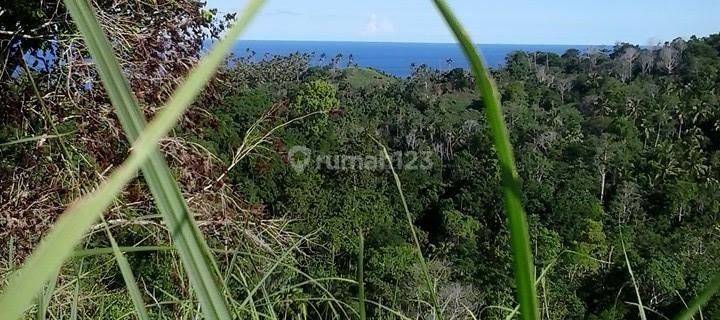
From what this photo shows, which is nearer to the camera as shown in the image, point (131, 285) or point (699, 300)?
point (699, 300)

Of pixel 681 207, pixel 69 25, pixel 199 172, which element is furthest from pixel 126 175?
pixel 681 207

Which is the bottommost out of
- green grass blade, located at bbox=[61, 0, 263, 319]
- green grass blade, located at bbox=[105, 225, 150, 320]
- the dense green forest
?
the dense green forest

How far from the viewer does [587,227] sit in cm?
2697

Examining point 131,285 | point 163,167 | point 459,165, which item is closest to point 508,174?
point 163,167

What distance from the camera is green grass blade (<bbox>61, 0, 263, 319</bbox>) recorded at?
195mm

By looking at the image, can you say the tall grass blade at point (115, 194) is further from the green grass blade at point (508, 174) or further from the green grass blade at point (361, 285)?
the green grass blade at point (361, 285)

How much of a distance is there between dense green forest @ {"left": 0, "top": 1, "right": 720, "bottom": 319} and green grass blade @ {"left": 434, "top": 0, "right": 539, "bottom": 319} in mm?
246

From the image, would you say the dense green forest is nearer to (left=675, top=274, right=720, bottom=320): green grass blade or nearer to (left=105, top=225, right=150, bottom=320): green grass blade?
(left=105, top=225, right=150, bottom=320): green grass blade

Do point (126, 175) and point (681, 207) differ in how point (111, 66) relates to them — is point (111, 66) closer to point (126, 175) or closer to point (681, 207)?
point (126, 175)

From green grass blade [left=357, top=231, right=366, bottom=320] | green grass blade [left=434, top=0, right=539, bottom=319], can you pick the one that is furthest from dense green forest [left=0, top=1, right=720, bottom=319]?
green grass blade [left=434, top=0, right=539, bottom=319]

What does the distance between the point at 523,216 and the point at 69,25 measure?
289 centimetres

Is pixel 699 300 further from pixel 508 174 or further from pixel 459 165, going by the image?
pixel 459 165

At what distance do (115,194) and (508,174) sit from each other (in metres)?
0.09

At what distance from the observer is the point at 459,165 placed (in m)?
30.7
